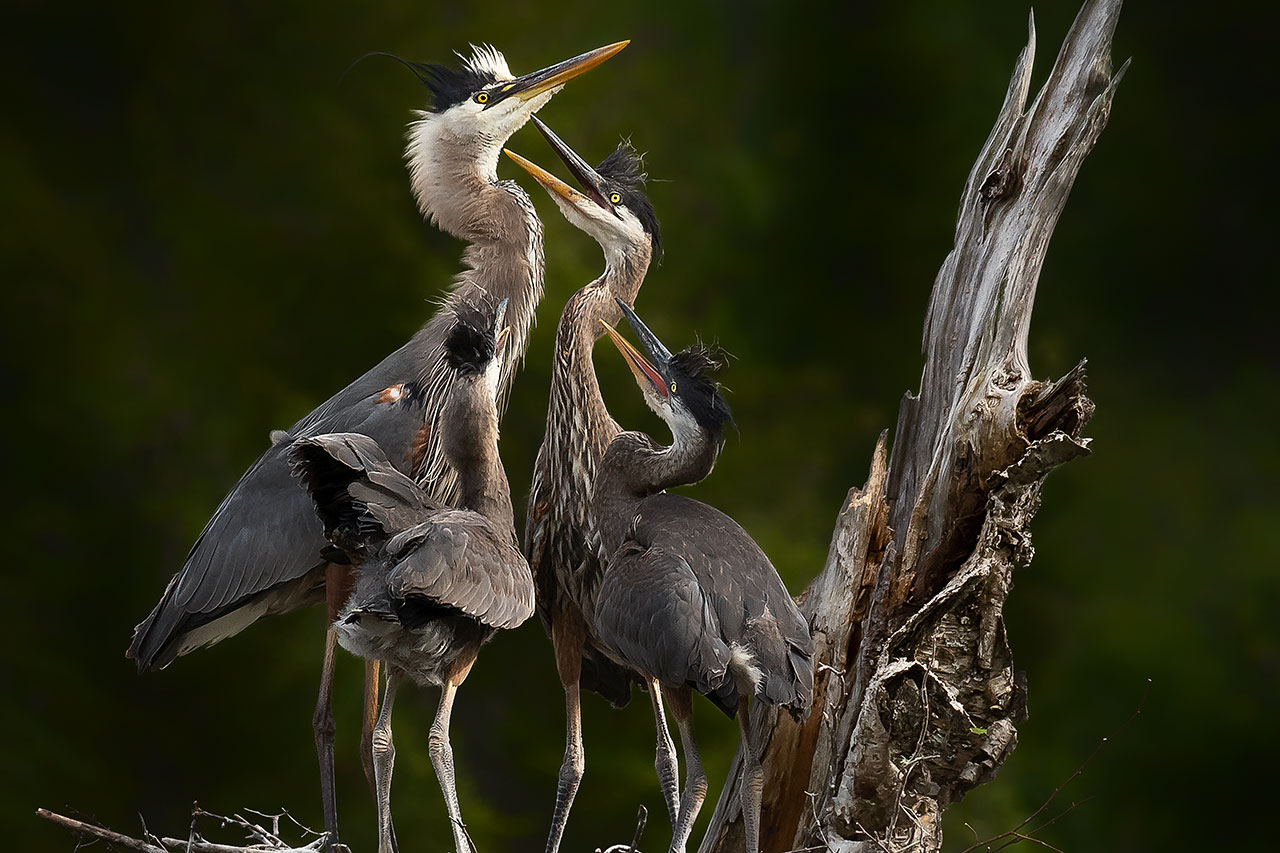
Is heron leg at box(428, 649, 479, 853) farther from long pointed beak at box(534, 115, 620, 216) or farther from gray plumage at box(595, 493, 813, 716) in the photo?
long pointed beak at box(534, 115, 620, 216)


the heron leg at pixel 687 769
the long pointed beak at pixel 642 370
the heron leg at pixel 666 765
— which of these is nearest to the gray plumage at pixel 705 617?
the heron leg at pixel 687 769

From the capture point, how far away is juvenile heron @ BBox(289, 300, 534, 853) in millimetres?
1958

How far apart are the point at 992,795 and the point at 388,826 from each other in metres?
2.18

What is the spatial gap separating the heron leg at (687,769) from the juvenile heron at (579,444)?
19 cm

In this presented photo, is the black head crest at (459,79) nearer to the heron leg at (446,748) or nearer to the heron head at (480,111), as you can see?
the heron head at (480,111)

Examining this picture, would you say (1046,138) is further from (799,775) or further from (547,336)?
(547,336)

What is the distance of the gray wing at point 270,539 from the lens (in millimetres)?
2473

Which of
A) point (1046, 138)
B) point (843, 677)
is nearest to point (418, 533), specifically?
point (843, 677)

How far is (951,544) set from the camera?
2.16m

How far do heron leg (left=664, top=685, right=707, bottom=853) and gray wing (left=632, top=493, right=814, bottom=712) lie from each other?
23 centimetres

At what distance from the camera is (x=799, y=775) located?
233cm

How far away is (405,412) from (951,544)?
1.02 m

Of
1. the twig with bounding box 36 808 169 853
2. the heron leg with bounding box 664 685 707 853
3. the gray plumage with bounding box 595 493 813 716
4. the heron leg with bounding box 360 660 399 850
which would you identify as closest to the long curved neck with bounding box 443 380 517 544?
the gray plumage with bounding box 595 493 813 716

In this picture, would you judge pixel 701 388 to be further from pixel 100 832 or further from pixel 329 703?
pixel 100 832
